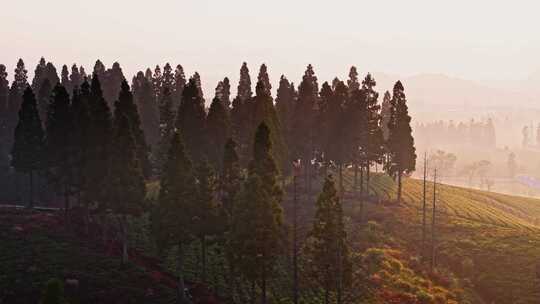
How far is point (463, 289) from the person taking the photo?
54.1 meters

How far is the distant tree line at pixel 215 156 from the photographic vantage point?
4275 centimetres

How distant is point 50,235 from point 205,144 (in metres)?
20.0

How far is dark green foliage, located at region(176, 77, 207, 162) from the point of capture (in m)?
64.6

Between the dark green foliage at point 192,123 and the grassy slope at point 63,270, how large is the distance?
1729cm

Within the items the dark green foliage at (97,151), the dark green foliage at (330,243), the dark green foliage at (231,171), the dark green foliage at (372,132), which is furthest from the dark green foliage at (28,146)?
the dark green foliage at (372,132)

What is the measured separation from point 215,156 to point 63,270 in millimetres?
24788

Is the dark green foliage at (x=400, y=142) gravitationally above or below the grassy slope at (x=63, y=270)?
above

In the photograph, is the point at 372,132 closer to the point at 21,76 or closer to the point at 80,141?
the point at 80,141

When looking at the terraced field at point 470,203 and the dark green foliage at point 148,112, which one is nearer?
the terraced field at point 470,203

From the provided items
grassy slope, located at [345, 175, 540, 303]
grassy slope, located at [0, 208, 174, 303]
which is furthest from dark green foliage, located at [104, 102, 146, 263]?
grassy slope, located at [345, 175, 540, 303]

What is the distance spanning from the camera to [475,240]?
209 ft

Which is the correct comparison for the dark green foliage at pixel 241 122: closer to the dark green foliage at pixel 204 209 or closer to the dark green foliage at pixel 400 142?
the dark green foliage at pixel 400 142

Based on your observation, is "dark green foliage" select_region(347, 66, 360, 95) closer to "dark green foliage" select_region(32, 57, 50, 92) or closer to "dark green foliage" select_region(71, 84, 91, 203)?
"dark green foliage" select_region(71, 84, 91, 203)

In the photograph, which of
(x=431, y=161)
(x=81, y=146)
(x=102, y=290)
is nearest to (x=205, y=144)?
(x=81, y=146)
